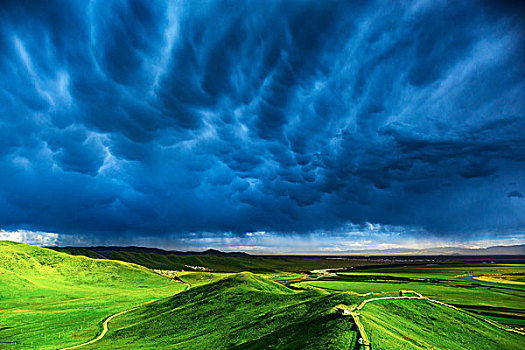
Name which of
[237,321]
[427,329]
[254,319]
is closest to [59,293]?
[237,321]

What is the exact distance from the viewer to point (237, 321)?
53031 mm

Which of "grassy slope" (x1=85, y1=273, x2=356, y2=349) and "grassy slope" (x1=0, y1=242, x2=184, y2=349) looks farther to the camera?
"grassy slope" (x1=0, y1=242, x2=184, y2=349)

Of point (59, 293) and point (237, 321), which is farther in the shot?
point (59, 293)

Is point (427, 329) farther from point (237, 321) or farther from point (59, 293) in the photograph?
point (59, 293)

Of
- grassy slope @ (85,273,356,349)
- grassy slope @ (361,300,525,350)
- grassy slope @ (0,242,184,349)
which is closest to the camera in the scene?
grassy slope @ (361,300,525,350)

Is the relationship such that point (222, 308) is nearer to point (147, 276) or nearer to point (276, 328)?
point (276, 328)

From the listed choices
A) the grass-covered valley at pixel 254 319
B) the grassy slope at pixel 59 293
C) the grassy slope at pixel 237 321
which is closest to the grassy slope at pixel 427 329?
the grass-covered valley at pixel 254 319

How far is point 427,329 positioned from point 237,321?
32.3 m

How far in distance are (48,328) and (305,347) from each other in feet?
254

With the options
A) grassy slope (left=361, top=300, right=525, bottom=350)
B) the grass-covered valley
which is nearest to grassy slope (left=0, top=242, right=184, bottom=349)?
the grass-covered valley

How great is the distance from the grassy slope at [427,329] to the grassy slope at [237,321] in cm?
400

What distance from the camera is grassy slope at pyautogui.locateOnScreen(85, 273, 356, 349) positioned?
3111 cm

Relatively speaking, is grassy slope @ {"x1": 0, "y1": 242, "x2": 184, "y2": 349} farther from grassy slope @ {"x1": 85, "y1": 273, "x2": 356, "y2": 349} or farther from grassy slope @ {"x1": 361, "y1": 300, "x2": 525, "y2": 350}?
grassy slope @ {"x1": 361, "y1": 300, "x2": 525, "y2": 350}

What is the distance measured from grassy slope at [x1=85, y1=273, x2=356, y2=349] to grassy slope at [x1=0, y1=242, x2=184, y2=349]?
1394 centimetres
